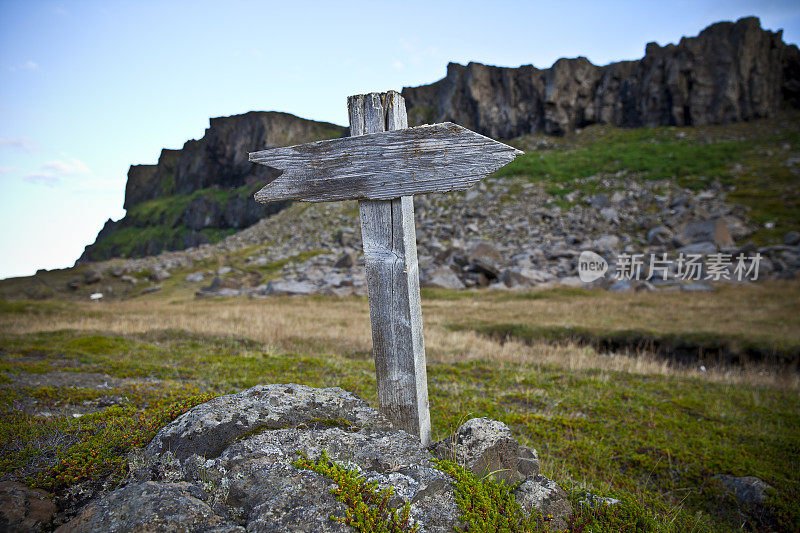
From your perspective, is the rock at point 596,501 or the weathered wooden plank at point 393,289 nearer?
the rock at point 596,501

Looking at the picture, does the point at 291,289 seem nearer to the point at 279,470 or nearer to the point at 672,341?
the point at 672,341

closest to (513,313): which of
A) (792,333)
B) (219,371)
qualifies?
(792,333)

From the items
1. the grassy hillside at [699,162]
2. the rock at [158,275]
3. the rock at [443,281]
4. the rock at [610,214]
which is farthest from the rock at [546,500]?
the rock at [158,275]

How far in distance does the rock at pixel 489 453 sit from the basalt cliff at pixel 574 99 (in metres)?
35.0

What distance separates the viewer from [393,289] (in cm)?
373

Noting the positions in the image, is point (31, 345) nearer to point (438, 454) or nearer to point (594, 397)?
point (438, 454)

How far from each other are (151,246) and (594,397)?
130 m

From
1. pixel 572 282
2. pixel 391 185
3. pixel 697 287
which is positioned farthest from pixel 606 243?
pixel 391 185

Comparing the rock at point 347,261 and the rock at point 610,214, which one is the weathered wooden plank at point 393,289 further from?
the rock at point 610,214

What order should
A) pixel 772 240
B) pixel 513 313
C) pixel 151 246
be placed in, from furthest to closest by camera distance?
pixel 151 246 → pixel 772 240 → pixel 513 313

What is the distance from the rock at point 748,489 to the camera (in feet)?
13.8

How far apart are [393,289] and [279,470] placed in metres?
1.70

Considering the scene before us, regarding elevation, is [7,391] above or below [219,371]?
above

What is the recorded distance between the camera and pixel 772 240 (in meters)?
26.4
